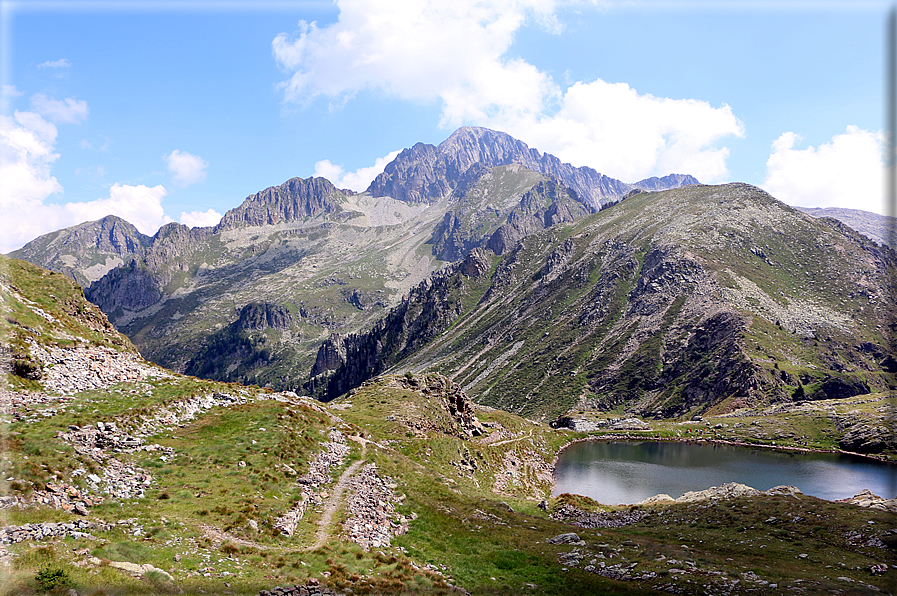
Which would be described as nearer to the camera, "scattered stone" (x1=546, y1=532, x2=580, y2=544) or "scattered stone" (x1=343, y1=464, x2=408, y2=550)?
"scattered stone" (x1=343, y1=464, x2=408, y2=550)

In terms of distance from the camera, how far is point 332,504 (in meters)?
33.1

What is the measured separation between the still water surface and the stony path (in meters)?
64.2

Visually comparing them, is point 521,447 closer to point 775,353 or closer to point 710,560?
point 710,560

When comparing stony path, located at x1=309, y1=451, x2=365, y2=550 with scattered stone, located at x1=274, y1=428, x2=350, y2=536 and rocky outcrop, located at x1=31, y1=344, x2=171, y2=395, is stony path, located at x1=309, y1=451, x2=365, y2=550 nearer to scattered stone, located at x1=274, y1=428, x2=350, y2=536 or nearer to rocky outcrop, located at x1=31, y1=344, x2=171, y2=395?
scattered stone, located at x1=274, y1=428, x2=350, y2=536

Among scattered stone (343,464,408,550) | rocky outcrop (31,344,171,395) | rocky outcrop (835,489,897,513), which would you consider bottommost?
rocky outcrop (835,489,897,513)

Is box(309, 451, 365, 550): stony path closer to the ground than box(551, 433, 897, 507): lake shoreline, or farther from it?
farther from it

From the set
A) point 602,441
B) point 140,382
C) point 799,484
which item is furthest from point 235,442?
point 602,441

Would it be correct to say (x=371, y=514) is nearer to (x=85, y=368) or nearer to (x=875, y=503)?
(x=85, y=368)

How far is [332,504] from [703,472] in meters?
112

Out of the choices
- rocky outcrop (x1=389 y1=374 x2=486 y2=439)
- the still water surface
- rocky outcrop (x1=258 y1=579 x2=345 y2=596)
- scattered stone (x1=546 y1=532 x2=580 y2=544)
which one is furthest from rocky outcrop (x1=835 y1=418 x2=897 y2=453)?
rocky outcrop (x1=258 y1=579 x2=345 y2=596)

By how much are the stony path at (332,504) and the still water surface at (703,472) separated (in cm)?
6417

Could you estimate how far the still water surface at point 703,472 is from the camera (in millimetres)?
94562

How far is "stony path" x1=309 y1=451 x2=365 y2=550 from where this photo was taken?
88.7 feet

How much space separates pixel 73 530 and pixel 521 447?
314 ft
